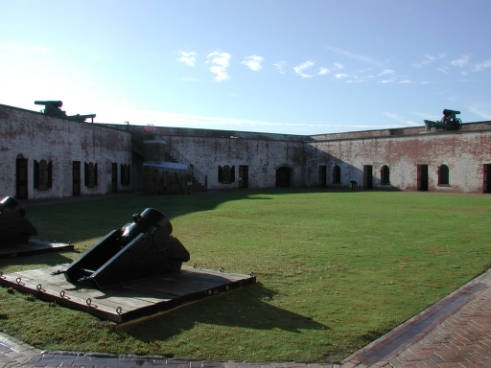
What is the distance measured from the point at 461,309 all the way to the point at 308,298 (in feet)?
4.62

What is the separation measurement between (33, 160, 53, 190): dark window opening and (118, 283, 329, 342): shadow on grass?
49.9 feet

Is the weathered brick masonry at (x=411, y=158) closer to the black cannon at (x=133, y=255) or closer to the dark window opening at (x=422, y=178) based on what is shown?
the dark window opening at (x=422, y=178)

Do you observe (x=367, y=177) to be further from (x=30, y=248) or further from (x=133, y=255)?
(x=133, y=255)

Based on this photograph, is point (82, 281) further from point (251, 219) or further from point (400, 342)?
point (251, 219)

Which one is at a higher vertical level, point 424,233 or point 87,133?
point 87,133

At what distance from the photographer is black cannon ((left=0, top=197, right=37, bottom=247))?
665 centimetres

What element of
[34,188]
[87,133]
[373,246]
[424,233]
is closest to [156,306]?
[373,246]

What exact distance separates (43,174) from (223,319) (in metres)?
16.1

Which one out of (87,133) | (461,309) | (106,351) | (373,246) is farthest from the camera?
(87,133)

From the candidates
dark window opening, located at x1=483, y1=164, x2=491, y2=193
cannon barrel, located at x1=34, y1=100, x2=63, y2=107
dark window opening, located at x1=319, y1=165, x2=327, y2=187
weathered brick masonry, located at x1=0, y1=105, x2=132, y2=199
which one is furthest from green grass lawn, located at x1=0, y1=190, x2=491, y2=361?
dark window opening, located at x1=319, y1=165, x2=327, y2=187

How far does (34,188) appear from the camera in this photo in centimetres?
1736

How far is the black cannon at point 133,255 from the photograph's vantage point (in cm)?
448

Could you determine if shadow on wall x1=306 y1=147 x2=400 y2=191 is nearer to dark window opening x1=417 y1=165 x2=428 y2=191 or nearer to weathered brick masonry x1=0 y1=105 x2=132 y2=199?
dark window opening x1=417 y1=165 x2=428 y2=191

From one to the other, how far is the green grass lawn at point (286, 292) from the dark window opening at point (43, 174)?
8.13m
